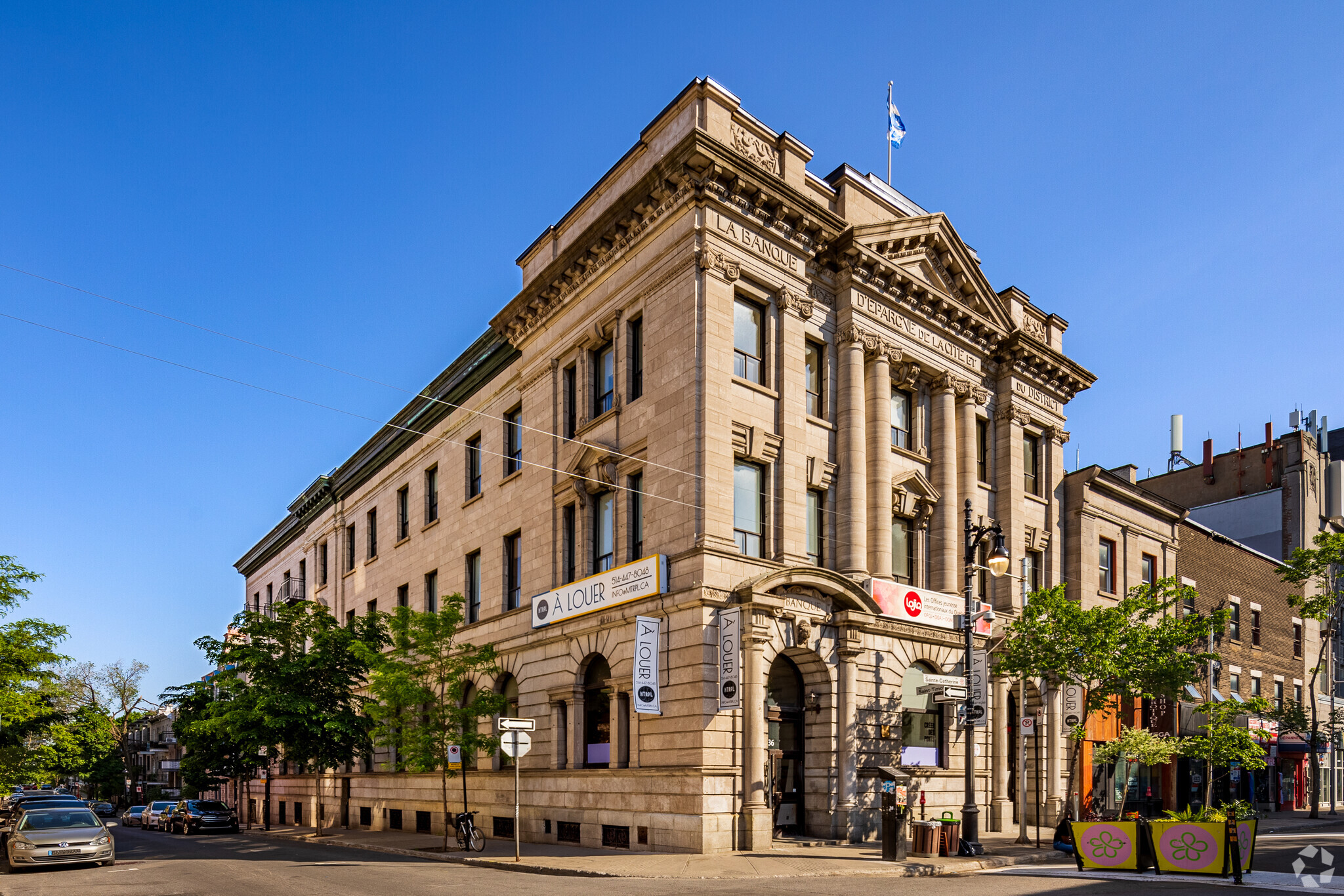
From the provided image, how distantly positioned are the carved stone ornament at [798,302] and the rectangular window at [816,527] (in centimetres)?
473

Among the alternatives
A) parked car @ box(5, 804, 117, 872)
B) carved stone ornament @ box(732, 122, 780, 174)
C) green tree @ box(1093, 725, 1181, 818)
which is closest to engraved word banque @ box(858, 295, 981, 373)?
carved stone ornament @ box(732, 122, 780, 174)

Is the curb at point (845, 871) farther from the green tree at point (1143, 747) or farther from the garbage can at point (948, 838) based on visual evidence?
the green tree at point (1143, 747)

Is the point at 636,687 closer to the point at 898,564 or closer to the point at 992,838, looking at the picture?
A: the point at 898,564

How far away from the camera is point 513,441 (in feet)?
111

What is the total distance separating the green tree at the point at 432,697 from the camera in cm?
2811

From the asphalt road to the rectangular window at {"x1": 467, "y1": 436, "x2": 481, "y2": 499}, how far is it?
13957 mm

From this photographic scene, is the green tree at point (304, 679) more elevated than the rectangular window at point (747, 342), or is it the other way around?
the rectangular window at point (747, 342)

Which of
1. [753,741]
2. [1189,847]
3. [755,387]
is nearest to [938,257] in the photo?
[755,387]

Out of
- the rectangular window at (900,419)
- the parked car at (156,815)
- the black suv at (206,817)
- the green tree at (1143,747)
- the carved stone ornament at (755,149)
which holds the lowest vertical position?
the parked car at (156,815)

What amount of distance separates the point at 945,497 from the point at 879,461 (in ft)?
11.3

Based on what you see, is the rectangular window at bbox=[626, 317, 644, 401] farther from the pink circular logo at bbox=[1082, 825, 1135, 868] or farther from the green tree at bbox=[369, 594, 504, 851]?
the pink circular logo at bbox=[1082, 825, 1135, 868]

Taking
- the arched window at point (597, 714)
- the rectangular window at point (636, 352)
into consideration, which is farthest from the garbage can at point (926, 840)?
the rectangular window at point (636, 352)

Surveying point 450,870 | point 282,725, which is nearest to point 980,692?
point 450,870

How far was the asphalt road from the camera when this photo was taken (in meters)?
16.5
